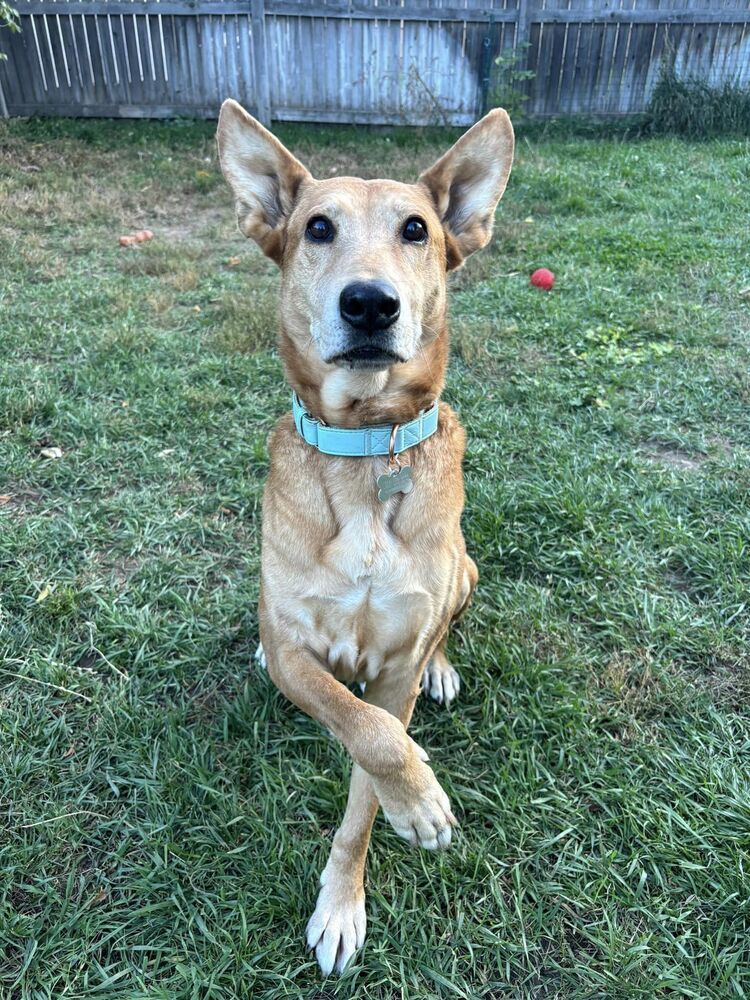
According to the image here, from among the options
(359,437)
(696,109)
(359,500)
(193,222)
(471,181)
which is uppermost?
(471,181)

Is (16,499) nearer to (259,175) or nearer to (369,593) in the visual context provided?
(259,175)

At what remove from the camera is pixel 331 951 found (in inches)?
77.5

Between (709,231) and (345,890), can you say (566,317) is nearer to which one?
(709,231)

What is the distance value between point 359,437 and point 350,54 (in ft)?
35.3

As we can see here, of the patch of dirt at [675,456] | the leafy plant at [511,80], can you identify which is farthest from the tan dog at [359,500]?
the leafy plant at [511,80]

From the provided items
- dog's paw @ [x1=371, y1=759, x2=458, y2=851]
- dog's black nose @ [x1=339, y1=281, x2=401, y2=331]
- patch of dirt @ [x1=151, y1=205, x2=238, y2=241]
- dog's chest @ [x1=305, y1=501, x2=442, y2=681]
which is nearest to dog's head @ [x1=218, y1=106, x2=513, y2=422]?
dog's black nose @ [x1=339, y1=281, x2=401, y2=331]

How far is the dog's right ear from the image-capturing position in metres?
2.41

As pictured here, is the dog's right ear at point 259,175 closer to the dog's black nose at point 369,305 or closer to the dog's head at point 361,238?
the dog's head at point 361,238

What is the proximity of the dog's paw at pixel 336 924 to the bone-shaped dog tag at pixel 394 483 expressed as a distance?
1.11 metres

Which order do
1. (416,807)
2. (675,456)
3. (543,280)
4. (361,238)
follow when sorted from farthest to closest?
(543,280)
(675,456)
(361,238)
(416,807)

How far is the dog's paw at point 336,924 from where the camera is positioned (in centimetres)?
197

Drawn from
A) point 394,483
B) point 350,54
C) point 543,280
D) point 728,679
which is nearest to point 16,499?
point 394,483

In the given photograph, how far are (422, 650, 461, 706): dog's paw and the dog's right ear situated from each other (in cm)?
161

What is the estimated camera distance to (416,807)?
191 cm
